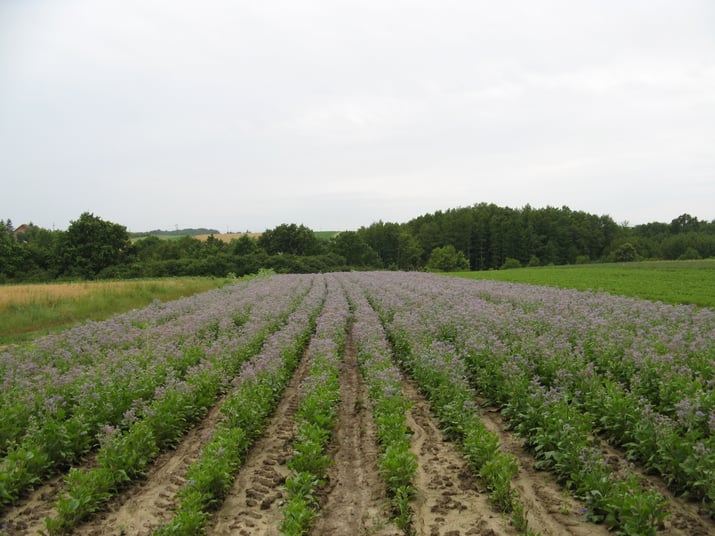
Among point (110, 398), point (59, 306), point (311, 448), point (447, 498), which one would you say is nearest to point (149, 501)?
point (311, 448)

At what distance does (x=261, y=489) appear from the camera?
5.84 metres

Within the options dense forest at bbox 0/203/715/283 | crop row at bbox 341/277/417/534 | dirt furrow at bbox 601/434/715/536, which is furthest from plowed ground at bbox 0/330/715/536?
dense forest at bbox 0/203/715/283

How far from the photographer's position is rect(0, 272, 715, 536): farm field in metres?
4.97

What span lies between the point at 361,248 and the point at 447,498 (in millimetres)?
96612

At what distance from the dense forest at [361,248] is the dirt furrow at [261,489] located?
6145cm

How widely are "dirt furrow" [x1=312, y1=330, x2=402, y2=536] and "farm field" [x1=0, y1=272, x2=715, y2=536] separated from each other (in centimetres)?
3

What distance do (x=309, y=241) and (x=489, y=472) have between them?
94622 mm

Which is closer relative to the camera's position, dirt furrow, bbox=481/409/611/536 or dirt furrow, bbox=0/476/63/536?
dirt furrow, bbox=481/409/611/536

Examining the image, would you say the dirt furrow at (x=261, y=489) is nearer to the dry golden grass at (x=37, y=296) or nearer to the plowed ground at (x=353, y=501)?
the plowed ground at (x=353, y=501)

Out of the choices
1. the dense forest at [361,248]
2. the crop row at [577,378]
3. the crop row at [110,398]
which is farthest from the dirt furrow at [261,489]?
the dense forest at [361,248]

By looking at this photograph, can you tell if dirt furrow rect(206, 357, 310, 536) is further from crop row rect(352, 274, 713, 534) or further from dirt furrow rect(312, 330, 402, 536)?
crop row rect(352, 274, 713, 534)

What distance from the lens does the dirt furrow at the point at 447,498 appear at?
16.0 feet

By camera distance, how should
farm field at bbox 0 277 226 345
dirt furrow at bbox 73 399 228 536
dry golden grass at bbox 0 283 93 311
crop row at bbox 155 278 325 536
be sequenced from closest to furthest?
1. crop row at bbox 155 278 325 536
2. dirt furrow at bbox 73 399 228 536
3. farm field at bbox 0 277 226 345
4. dry golden grass at bbox 0 283 93 311

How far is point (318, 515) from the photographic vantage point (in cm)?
506
